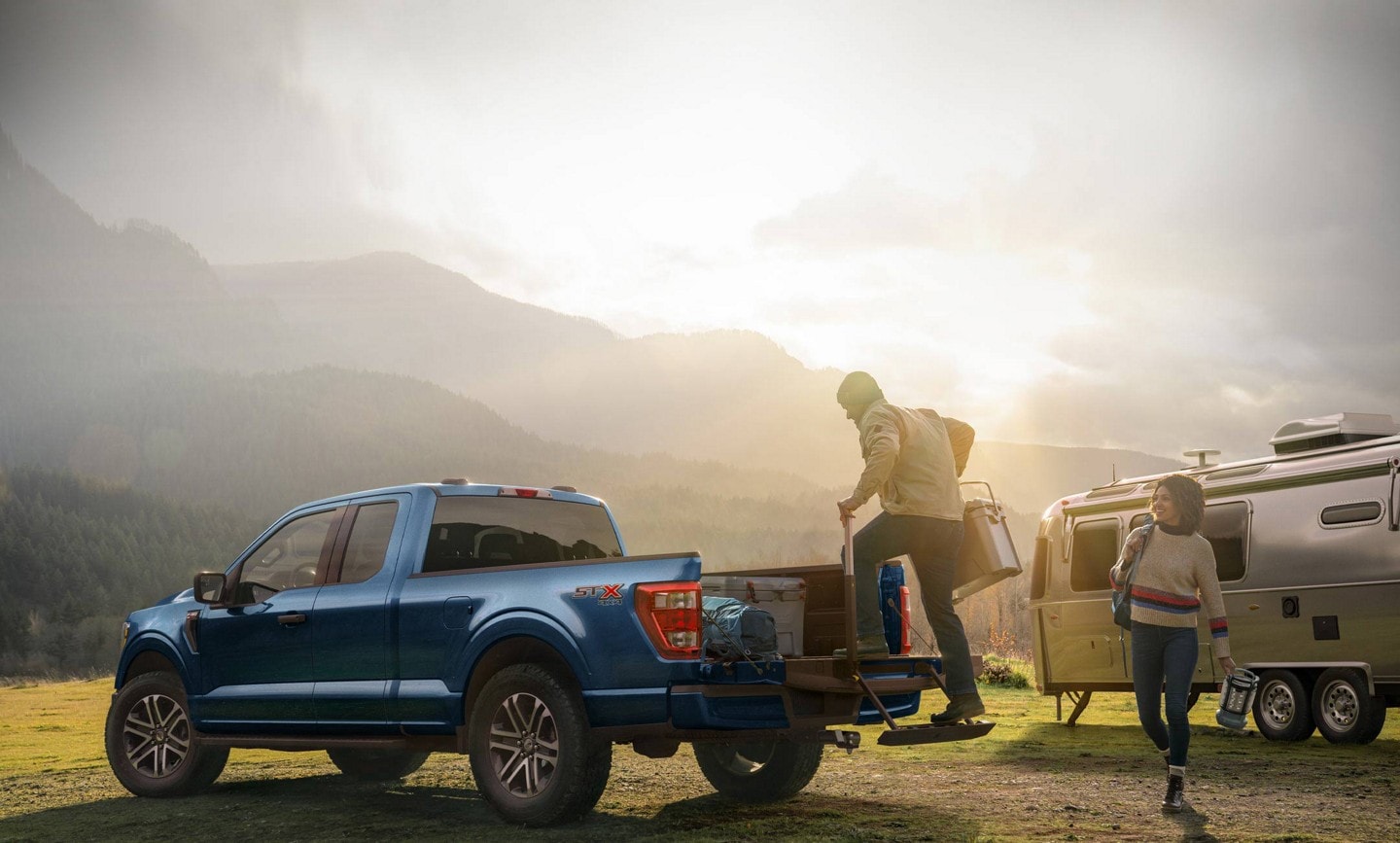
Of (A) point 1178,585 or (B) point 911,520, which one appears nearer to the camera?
(A) point 1178,585

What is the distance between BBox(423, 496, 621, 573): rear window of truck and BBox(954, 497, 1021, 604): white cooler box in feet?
7.81

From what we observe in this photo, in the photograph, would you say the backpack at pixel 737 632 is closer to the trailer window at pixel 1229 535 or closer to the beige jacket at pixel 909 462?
the beige jacket at pixel 909 462

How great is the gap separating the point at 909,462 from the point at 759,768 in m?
2.36

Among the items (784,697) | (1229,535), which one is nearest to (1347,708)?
(1229,535)

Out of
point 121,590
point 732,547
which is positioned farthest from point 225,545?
point 732,547

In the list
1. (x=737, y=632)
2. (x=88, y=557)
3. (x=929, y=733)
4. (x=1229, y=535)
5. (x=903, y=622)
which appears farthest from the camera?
(x=88, y=557)

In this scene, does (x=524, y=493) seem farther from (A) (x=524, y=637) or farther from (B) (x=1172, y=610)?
(B) (x=1172, y=610)

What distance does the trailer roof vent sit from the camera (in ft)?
43.5

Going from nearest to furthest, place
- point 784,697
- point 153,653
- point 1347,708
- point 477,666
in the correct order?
point 784,697 < point 477,666 < point 153,653 < point 1347,708

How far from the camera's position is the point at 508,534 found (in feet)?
28.1

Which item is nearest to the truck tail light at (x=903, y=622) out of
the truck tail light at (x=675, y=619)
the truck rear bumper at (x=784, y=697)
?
the truck rear bumper at (x=784, y=697)

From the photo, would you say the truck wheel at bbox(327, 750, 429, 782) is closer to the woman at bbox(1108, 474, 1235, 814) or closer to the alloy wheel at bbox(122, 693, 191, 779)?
the alloy wheel at bbox(122, 693, 191, 779)

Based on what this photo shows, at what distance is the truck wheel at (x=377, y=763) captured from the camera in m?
10.5

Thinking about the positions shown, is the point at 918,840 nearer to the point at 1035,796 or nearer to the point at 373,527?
the point at 1035,796
